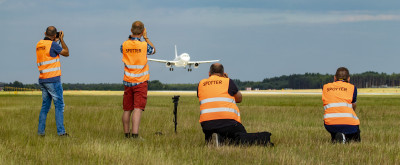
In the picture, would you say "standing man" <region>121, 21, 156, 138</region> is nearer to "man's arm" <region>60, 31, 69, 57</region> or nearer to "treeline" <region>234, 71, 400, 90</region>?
"man's arm" <region>60, 31, 69, 57</region>

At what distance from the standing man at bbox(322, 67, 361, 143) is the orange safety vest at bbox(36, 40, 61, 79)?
586 centimetres

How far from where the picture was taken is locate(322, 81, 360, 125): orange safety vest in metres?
9.11

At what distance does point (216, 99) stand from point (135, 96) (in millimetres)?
2323

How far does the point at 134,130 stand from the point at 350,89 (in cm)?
456

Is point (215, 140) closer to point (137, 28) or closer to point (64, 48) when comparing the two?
point (137, 28)

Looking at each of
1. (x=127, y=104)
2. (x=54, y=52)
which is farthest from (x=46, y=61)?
(x=127, y=104)

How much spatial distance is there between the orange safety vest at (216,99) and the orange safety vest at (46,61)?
3733 millimetres

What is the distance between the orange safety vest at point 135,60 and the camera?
9.68 meters

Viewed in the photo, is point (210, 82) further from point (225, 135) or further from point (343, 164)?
point (343, 164)

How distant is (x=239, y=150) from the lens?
7.74m

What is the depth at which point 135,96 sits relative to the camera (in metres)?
9.91

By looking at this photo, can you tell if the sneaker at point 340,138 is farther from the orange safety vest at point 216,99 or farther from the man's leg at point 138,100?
the man's leg at point 138,100

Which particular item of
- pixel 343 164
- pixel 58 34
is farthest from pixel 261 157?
pixel 58 34

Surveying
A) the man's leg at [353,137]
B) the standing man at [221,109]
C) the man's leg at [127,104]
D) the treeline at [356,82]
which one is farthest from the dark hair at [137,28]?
the treeline at [356,82]
